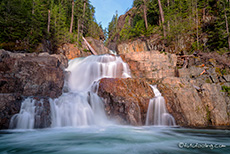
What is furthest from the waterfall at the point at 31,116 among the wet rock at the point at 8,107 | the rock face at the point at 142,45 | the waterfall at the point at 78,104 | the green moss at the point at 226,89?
the rock face at the point at 142,45

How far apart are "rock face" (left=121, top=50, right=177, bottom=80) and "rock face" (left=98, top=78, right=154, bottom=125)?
12.1ft

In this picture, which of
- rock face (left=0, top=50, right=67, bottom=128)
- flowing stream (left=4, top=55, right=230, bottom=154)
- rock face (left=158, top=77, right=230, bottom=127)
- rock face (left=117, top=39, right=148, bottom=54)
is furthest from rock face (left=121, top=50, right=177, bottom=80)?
rock face (left=117, top=39, right=148, bottom=54)

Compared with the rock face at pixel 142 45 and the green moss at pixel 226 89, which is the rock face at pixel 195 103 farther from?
the rock face at pixel 142 45

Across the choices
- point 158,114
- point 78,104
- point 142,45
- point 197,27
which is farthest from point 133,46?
point 78,104

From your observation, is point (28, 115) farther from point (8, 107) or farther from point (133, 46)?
point (133, 46)

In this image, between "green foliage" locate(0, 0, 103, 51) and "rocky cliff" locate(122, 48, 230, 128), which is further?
"green foliage" locate(0, 0, 103, 51)

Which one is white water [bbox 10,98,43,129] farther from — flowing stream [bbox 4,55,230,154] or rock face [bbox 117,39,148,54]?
rock face [bbox 117,39,148,54]

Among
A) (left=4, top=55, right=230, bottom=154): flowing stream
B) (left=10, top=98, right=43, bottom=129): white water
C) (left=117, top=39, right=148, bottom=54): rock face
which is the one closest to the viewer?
(left=4, top=55, right=230, bottom=154): flowing stream

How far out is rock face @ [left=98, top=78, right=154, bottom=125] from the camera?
312 inches

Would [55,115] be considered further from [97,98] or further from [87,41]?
[87,41]

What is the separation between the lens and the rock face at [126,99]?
7.93 m

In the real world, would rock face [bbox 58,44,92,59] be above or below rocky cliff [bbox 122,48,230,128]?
above

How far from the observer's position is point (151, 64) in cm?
1344

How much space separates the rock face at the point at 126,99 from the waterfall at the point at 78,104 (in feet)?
1.71
